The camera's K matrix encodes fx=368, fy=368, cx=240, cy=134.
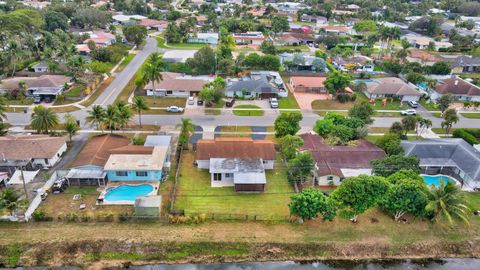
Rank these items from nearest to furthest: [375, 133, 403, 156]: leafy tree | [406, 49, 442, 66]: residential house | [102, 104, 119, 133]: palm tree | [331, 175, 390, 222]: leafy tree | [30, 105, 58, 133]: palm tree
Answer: [331, 175, 390, 222]: leafy tree, [375, 133, 403, 156]: leafy tree, [30, 105, 58, 133]: palm tree, [102, 104, 119, 133]: palm tree, [406, 49, 442, 66]: residential house

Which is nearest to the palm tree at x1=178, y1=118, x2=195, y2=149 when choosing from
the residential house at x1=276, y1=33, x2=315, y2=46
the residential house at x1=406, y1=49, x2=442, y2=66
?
the residential house at x1=406, y1=49, x2=442, y2=66

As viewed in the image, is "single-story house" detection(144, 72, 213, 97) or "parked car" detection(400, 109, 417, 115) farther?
"single-story house" detection(144, 72, 213, 97)

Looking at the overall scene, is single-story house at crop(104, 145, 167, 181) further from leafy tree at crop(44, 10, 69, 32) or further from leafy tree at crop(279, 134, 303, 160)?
leafy tree at crop(44, 10, 69, 32)

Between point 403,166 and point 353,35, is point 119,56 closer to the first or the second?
point 403,166

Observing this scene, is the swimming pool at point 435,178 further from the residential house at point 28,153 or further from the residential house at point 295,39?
the residential house at point 295,39

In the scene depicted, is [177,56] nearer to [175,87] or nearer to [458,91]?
[175,87]
